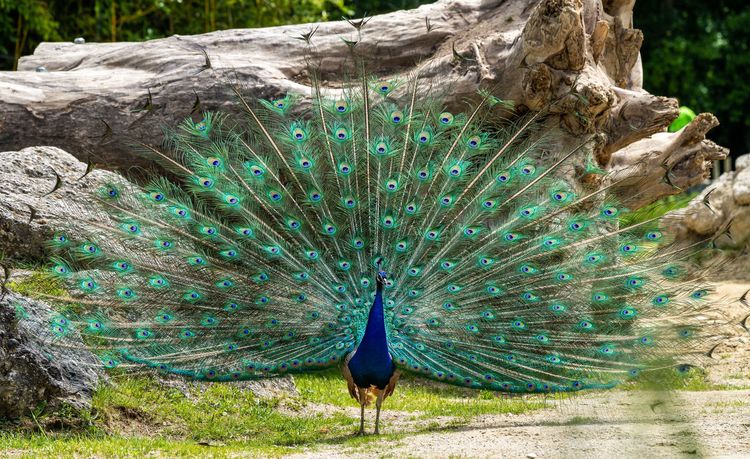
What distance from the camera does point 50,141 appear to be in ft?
24.7

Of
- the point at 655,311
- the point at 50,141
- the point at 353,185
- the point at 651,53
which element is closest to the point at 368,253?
the point at 353,185

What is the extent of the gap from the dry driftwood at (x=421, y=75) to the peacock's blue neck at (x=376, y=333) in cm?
208

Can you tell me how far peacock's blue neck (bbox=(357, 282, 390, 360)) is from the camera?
17.3ft

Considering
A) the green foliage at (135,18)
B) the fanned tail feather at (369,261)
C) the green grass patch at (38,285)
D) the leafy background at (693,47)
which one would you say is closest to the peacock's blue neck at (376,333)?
the fanned tail feather at (369,261)

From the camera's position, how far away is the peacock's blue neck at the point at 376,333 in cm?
526

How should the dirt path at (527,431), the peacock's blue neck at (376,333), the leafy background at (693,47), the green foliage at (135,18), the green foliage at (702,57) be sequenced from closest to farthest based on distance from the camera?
1. the dirt path at (527,431)
2. the peacock's blue neck at (376,333)
3. the green foliage at (135,18)
4. the leafy background at (693,47)
5. the green foliage at (702,57)

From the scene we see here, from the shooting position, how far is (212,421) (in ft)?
19.0

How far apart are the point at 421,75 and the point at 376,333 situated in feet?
8.94

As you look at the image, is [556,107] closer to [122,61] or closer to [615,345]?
[615,345]

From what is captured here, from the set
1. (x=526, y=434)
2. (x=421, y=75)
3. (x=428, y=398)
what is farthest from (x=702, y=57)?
(x=526, y=434)

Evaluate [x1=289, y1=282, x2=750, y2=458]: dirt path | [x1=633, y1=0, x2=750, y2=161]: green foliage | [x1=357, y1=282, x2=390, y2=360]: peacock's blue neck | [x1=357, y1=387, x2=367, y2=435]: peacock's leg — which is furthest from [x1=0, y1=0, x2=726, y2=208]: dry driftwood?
[x1=633, y1=0, x2=750, y2=161]: green foliage

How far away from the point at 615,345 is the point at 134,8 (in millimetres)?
8927

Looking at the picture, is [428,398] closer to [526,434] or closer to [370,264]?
[370,264]

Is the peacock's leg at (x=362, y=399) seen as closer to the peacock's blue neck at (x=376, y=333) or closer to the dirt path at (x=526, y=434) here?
the dirt path at (x=526, y=434)
